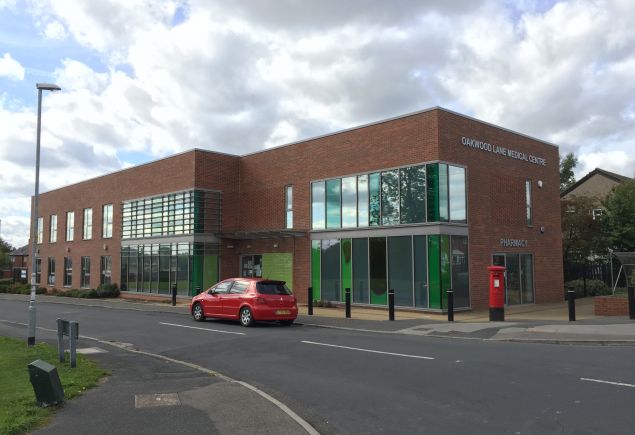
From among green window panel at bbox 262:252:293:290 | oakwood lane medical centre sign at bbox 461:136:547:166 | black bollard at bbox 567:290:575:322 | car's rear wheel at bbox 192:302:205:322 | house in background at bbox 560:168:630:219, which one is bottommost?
car's rear wheel at bbox 192:302:205:322

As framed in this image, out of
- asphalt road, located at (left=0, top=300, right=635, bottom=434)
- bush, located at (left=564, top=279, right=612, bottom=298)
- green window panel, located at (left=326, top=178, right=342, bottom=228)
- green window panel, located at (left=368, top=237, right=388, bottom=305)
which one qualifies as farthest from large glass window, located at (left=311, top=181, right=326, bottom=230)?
bush, located at (left=564, top=279, right=612, bottom=298)

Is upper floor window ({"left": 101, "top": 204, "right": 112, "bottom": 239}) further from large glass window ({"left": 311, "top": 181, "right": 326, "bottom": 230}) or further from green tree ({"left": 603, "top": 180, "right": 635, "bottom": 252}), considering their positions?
green tree ({"left": 603, "top": 180, "right": 635, "bottom": 252})

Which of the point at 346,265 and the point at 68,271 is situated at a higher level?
the point at 346,265

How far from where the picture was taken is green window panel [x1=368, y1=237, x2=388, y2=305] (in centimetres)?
2195

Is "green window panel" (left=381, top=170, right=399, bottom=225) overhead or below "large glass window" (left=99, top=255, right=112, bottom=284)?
overhead

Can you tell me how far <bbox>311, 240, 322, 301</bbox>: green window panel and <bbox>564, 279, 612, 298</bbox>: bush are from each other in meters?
12.5

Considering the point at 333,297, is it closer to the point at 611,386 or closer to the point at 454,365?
the point at 454,365

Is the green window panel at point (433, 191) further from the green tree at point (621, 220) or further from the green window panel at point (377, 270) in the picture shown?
the green tree at point (621, 220)

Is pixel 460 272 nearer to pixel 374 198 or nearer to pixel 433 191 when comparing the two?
pixel 433 191

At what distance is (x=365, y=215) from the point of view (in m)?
23.0

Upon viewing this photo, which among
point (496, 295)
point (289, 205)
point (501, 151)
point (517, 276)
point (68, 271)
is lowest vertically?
point (496, 295)

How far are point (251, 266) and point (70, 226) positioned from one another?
20341 millimetres

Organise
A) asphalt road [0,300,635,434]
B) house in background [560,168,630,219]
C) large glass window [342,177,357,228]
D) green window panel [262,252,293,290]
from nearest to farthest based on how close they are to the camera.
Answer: asphalt road [0,300,635,434] < large glass window [342,177,357,228] < green window panel [262,252,293,290] < house in background [560,168,630,219]

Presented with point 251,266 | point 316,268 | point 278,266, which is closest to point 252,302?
point 316,268
